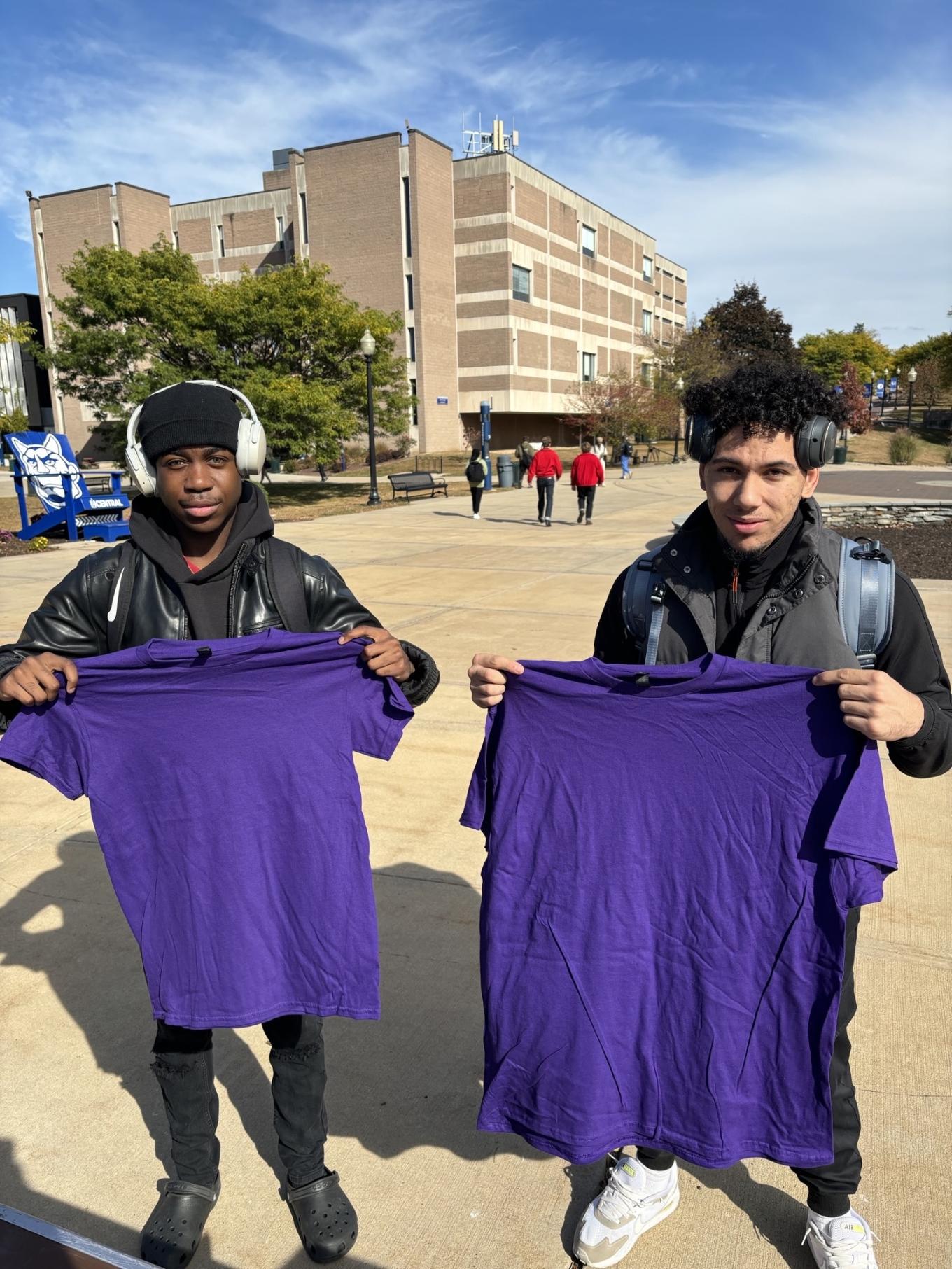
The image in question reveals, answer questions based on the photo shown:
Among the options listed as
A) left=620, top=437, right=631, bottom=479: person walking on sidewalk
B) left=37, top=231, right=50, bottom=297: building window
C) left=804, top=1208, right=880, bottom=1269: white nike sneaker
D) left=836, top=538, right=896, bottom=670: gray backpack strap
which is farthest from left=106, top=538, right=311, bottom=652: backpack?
left=37, top=231, right=50, bottom=297: building window

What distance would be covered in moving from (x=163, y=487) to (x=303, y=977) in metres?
1.27

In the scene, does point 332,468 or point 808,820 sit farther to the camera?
point 332,468

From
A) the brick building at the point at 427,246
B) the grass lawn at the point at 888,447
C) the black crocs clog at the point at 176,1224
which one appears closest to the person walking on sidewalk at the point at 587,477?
the black crocs clog at the point at 176,1224

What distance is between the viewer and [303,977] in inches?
85.6

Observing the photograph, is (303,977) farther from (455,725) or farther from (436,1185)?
(455,725)

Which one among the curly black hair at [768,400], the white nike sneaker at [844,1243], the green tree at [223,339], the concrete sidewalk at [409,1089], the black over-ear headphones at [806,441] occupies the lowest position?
the concrete sidewalk at [409,1089]

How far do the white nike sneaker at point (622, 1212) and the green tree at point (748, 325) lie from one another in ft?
223

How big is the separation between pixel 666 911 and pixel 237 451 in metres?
1.56

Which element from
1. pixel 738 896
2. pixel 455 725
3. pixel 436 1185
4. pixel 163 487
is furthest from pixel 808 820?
pixel 455 725

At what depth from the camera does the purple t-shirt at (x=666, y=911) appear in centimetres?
190

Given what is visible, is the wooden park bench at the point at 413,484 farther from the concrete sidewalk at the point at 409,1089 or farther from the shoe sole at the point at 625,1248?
the shoe sole at the point at 625,1248

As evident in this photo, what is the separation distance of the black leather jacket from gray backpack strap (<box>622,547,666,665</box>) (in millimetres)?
520

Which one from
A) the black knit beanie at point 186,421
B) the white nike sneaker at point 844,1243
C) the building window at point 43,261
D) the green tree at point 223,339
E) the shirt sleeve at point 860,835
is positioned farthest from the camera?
the building window at point 43,261

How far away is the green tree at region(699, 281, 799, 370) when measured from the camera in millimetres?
65688
